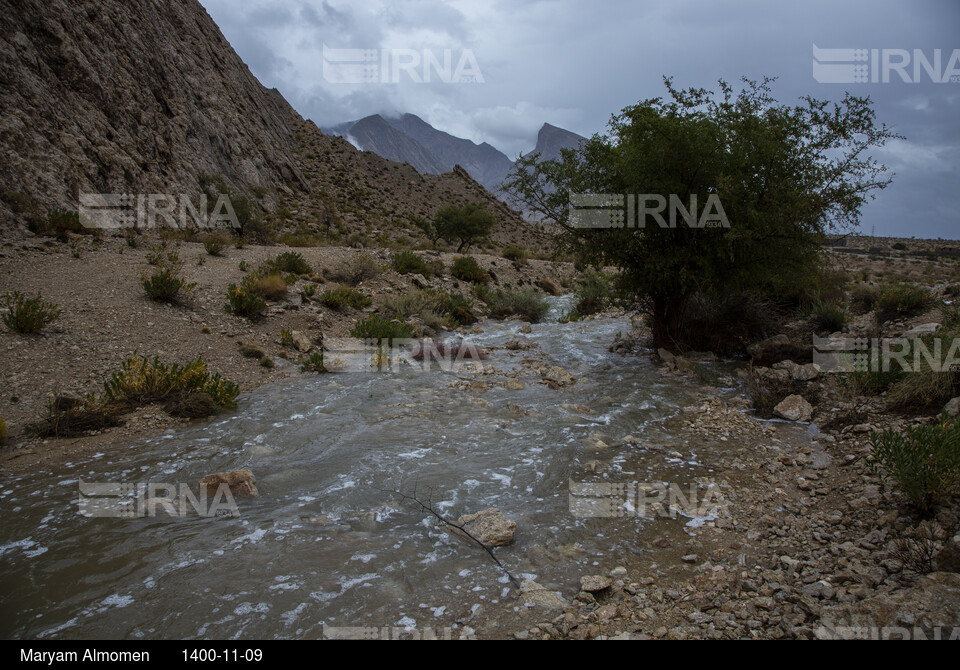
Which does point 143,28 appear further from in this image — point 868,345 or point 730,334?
point 868,345

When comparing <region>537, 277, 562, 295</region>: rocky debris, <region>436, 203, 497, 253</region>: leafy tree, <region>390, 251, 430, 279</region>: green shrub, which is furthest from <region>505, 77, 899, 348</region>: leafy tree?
<region>436, 203, 497, 253</region>: leafy tree

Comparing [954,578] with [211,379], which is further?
[211,379]

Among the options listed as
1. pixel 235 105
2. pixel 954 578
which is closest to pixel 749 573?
pixel 954 578

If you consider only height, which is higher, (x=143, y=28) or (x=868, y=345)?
(x=143, y=28)

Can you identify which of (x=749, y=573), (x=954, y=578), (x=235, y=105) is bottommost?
(x=749, y=573)

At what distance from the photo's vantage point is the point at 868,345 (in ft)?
27.8

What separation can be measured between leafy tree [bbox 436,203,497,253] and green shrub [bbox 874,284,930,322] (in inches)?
781

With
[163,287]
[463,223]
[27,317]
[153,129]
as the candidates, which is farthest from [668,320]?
[153,129]

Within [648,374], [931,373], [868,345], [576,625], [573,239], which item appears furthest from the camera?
[573,239]

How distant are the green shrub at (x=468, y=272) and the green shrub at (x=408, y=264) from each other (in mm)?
1794

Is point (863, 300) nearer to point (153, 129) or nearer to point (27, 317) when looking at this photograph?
point (27, 317)

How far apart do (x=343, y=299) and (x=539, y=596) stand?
10866 millimetres

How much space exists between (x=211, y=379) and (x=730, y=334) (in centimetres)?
1013
